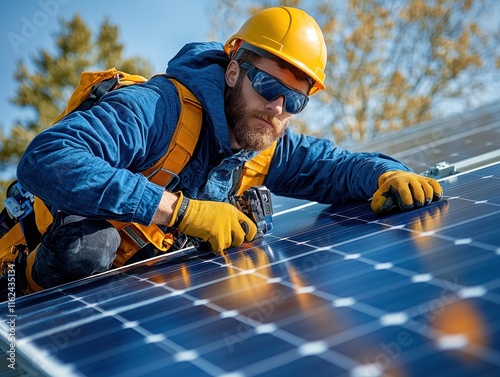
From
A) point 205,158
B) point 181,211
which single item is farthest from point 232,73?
point 181,211

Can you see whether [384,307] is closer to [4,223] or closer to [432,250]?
[432,250]

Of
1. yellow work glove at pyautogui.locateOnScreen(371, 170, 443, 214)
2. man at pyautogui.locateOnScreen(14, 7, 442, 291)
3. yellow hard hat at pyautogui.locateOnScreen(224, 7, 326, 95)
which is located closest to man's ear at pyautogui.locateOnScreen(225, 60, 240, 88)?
man at pyautogui.locateOnScreen(14, 7, 442, 291)

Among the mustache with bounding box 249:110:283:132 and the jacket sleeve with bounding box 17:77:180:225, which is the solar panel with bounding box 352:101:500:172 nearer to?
the mustache with bounding box 249:110:283:132

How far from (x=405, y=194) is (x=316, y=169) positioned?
1136mm

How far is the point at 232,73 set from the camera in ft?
14.4

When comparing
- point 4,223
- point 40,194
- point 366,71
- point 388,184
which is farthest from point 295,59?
point 366,71

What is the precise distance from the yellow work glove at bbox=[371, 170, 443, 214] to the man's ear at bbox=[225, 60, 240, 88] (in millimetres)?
1136

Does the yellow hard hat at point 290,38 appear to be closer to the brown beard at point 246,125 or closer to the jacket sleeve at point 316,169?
the brown beard at point 246,125

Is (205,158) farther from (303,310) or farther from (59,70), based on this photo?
(59,70)

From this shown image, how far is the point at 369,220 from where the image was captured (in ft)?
12.2

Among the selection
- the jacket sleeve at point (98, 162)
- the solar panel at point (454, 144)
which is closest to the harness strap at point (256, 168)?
the jacket sleeve at point (98, 162)

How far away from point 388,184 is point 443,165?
0.98 meters

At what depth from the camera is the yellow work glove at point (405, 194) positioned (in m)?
3.79

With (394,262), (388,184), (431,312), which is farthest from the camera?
(388,184)
